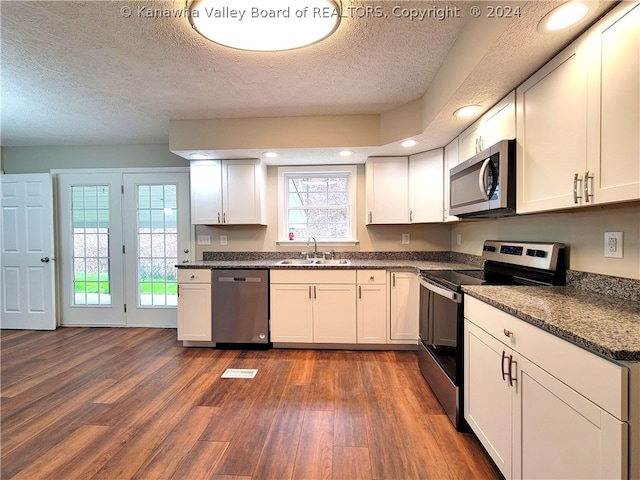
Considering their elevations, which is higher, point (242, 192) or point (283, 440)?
point (242, 192)

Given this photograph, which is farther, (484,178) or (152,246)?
(152,246)

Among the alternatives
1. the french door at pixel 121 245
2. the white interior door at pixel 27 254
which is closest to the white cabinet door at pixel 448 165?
the french door at pixel 121 245

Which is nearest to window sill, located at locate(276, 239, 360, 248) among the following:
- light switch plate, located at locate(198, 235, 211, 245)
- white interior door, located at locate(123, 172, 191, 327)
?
light switch plate, located at locate(198, 235, 211, 245)

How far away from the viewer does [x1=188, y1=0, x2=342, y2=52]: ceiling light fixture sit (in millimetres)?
1356

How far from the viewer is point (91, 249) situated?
12.6ft

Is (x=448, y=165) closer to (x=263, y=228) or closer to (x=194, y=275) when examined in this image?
(x=263, y=228)

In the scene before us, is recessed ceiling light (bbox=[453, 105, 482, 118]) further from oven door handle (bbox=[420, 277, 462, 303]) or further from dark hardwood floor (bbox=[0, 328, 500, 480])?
dark hardwood floor (bbox=[0, 328, 500, 480])

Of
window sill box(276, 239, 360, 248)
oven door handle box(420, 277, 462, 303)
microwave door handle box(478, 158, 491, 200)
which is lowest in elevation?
oven door handle box(420, 277, 462, 303)

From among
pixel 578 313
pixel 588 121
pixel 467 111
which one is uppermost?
pixel 467 111

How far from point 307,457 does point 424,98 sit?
2.63 metres

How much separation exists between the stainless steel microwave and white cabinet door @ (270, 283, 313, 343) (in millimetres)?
1707

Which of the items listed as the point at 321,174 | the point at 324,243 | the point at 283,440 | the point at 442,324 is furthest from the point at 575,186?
the point at 321,174

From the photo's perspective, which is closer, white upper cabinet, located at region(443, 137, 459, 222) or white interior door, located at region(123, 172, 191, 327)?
white upper cabinet, located at region(443, 137, 459, 222)

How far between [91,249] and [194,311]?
1935 mm
